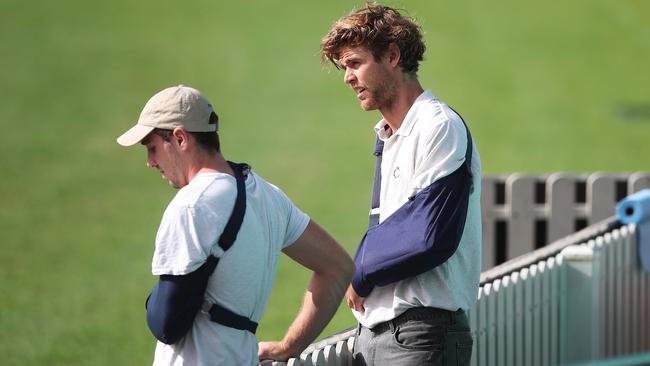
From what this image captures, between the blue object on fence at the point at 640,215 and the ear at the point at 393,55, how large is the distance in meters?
3.57

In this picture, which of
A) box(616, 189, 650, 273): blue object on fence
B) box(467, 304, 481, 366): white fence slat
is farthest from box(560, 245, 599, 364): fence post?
box(467, 304, 481, 366): white fence slat

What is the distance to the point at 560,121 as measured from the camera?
20203mm

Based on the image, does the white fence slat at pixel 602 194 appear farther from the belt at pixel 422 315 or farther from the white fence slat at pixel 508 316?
the belt at pixel 422 315

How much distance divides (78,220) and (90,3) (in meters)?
10.5

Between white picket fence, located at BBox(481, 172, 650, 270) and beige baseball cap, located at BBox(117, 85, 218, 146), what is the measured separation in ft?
18.5

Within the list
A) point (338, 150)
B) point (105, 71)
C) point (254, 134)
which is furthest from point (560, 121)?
point (105, 71)

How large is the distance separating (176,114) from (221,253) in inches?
17.3

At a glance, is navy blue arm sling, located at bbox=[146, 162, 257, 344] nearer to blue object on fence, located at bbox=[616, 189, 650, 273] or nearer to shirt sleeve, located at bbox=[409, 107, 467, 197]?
shirt sleeve, located at bbox=[409, 107, 467, 197]

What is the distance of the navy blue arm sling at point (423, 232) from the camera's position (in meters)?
3.87

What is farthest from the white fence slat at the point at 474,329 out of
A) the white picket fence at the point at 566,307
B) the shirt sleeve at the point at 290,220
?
the shirt sleeve at the point at 290,220

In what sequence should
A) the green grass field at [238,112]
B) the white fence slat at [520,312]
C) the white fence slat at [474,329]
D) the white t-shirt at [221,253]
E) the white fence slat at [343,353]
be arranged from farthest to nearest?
the green grass field at [238,112] < the white fence slat at [520,312] < the white fence slat at [474,329] < the white fence slat at [343,353] < the white t-shirt at [221,253]

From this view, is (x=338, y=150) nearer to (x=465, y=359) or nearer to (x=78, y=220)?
(x=78, y=220)

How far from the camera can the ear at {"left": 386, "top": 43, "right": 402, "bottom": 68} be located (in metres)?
4.05

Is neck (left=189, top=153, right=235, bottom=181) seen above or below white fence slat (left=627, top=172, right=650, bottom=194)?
below
